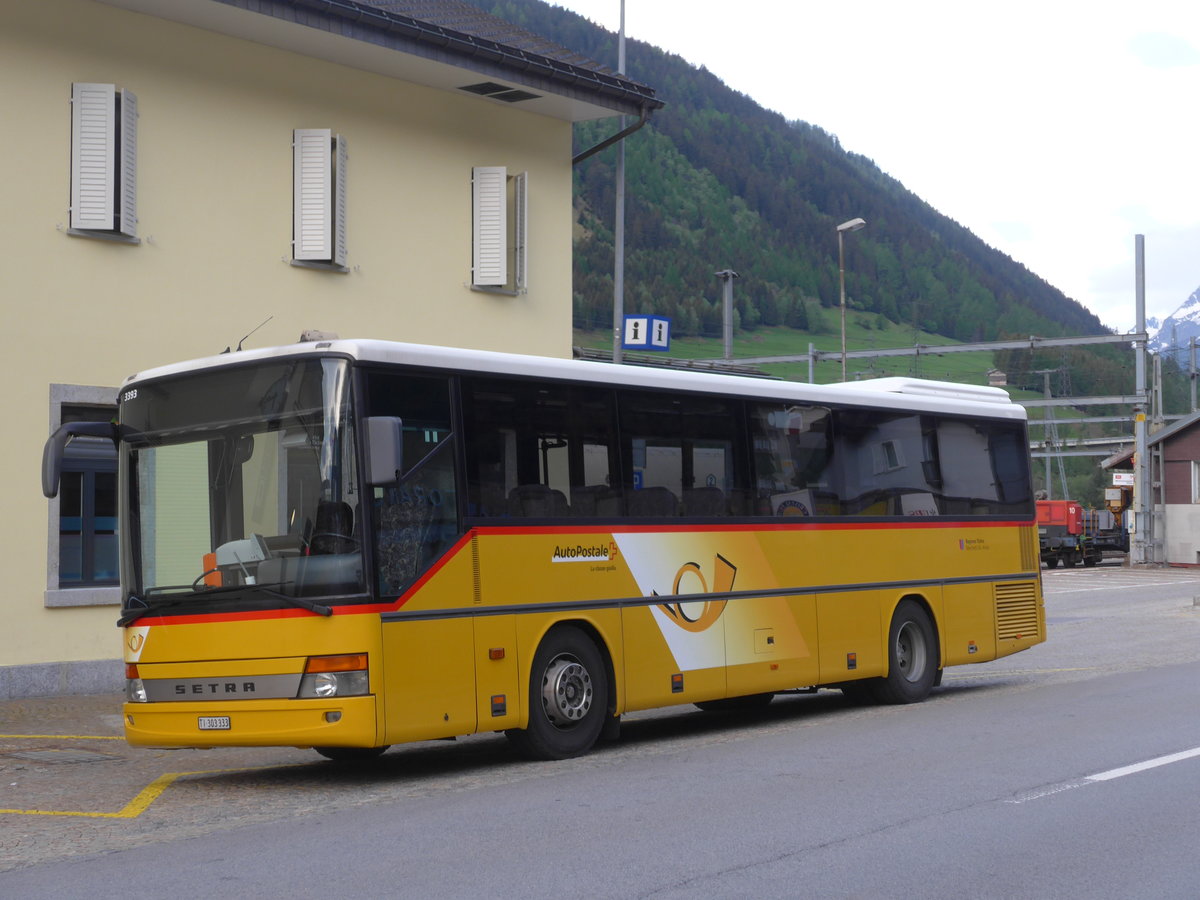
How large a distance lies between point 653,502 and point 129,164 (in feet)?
26.8

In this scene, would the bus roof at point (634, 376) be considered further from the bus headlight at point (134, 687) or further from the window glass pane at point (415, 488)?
the bus headlight at point (134, 687)

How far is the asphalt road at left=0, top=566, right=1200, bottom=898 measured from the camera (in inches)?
267

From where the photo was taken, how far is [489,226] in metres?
20.5

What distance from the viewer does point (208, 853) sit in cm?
769

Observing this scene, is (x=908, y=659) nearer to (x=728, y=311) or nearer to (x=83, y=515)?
(x=83, y=515)

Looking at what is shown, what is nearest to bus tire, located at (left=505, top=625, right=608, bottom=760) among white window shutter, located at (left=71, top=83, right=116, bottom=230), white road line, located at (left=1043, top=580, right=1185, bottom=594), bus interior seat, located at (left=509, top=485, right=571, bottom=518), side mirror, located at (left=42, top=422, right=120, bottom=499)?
bus interior seat, located at (left=509, top=485, right=571, bottom=518)

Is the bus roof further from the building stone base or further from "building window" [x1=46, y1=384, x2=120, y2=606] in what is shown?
the building stone base

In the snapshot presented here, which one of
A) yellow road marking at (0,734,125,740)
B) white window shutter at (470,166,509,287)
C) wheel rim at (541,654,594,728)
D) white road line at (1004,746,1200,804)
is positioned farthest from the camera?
white window shutter at (470,166,509,287)

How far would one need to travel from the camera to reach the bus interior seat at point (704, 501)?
12.3m

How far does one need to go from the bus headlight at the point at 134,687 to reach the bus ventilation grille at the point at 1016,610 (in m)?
9.40

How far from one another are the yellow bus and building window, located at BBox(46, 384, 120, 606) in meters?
5.82

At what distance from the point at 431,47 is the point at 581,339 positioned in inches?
3007

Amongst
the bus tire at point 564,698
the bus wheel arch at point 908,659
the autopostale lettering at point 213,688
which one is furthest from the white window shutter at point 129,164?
the bus wheel arch at point 908,659

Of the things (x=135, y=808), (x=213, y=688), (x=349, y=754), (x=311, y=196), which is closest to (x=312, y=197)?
(x=311, y=196)
